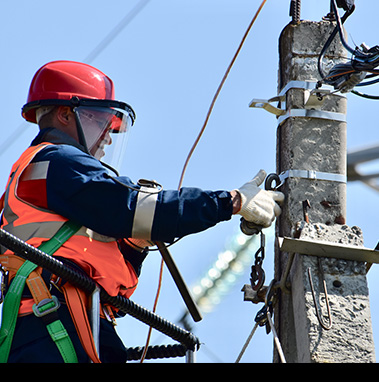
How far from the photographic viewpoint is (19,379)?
3.14m

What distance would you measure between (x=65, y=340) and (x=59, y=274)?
35 cm

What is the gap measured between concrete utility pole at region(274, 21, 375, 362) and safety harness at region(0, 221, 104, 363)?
1358mm

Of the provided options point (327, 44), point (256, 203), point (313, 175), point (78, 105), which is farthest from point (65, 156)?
point (327, 44)

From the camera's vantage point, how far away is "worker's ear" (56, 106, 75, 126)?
5.20m

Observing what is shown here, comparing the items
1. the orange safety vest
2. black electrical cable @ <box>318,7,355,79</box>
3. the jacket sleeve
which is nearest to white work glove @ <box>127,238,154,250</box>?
the orange safety vest

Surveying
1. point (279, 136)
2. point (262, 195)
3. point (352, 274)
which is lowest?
point (352, 274)

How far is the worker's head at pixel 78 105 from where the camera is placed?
17.1ft

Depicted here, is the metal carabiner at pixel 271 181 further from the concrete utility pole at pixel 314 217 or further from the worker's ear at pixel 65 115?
the worker's ear at pixel 65 115

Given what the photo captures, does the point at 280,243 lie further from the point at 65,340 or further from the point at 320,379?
the point at 320,379

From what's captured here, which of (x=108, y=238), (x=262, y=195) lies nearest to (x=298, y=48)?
(x=262, y=195)

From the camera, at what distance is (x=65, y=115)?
5.22 m

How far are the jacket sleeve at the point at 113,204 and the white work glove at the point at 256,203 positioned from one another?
9.1 inches

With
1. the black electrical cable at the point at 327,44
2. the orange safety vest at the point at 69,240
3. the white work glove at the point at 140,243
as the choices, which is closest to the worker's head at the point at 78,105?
the orange safety vest at the point at 69,240

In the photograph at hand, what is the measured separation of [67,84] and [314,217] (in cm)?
174
